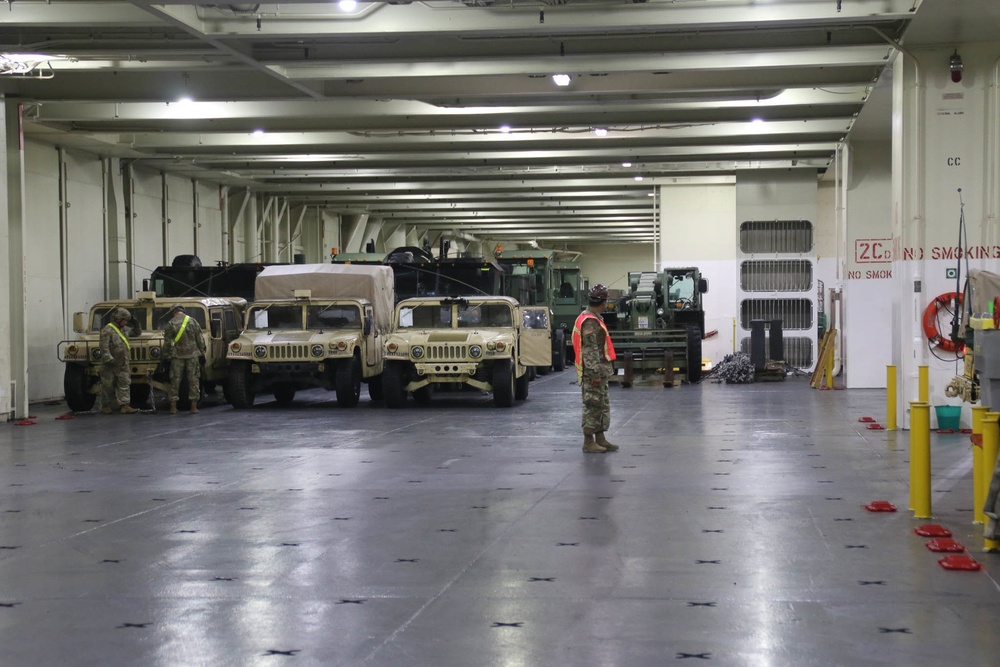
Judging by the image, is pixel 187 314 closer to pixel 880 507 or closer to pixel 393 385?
Answer: pixel 393 385

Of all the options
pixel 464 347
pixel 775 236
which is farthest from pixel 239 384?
pixel 775 236

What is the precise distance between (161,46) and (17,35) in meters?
1.80

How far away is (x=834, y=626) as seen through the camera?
5.18 metres

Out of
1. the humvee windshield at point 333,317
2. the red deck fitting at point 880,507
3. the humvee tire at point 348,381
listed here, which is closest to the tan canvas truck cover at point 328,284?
the humvee windshield at point 333,317

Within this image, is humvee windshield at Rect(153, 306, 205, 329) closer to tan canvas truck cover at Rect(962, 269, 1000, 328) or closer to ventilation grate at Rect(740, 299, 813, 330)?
tan canvas truck cover at Rect(962, 269, 1000, 328)

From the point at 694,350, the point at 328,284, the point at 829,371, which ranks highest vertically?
the point at 328,284

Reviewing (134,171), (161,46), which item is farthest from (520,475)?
Result: (134,171)

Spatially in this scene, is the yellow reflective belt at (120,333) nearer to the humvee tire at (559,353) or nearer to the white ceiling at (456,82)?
the white ceiling at (456,82)

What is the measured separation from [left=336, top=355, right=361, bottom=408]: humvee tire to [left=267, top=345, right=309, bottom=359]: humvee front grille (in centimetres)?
62

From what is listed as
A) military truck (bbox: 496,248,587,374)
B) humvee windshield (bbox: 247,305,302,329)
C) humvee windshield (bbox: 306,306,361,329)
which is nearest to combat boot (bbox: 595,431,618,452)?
humvee windshield (bbox: 306,306,361,329)

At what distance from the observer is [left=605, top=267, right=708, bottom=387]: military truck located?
878 inches

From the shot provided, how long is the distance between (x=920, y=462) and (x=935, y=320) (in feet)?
19.5

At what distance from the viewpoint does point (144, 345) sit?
17.5 m

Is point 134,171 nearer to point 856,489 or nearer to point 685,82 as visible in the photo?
point 685,82
